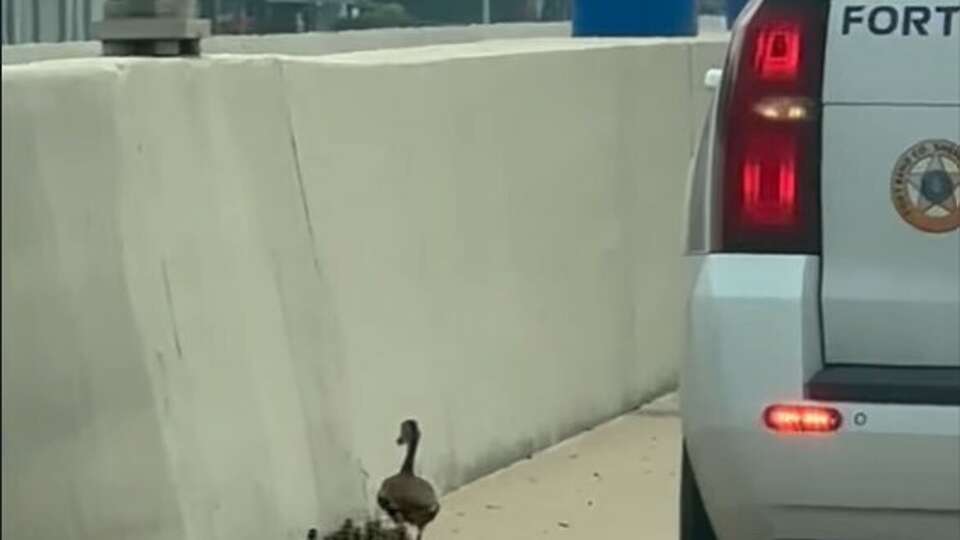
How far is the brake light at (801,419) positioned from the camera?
538 cm

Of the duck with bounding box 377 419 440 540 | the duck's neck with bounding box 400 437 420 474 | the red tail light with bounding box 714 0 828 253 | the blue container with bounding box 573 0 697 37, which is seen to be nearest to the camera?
the red tail light with bounding box 714 0 828 253

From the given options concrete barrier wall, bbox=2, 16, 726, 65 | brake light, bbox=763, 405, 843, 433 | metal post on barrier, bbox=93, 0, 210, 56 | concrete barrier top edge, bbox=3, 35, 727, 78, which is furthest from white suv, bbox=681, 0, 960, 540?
concrete barrier wall, bbox=2, 16, 726, 65

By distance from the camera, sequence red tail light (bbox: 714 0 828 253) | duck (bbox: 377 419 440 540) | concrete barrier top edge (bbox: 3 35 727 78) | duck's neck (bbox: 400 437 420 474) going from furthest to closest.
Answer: duck's neck (bbox: 400 437 420 474), duck (bbox: 377 419 440 540), concrete barrier top edge (bbox: 3 35 727 78), red tail light (bbox: 714 0 828 253)

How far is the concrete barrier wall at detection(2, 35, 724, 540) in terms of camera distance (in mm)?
6320

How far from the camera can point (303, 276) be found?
789 cm

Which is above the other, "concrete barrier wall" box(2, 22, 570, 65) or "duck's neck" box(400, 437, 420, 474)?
"concrete barrier wall" box(2, 22, 570, 65)

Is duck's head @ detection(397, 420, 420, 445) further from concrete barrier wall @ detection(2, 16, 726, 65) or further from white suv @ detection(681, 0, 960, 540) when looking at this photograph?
white suv @ detection(681, 0, 960, 540)

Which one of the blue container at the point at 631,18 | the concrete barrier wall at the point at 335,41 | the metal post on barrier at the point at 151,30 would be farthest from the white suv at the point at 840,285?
the blue container at the point at 631,18

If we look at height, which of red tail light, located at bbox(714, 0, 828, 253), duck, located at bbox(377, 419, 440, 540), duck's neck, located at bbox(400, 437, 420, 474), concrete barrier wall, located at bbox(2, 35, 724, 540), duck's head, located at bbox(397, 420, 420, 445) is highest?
red tail light, located at bbox(714, 0, 828, 253)

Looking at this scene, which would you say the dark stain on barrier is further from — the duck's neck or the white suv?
the white suv

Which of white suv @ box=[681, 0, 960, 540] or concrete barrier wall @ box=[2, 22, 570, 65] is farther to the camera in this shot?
concrete barrier wall @ box=[2, 22, 570, 65]

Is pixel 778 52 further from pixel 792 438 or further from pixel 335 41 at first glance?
pixel 335 41

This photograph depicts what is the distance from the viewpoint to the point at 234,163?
7.49 meters

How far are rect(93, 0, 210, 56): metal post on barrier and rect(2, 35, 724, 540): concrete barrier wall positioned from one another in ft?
0.45
